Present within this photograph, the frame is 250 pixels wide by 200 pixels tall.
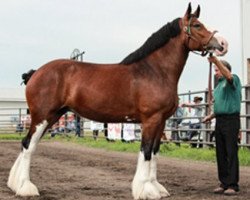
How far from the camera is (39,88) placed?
6754 millimetres

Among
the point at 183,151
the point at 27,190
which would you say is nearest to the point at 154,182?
the point at 27,190

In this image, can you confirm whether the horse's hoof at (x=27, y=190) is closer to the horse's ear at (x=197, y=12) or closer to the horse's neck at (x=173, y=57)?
the horse's neck at (x=173, y=57)

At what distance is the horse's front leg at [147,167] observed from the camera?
20.1 feet

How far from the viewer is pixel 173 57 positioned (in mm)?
6688

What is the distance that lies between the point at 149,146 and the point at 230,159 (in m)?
1.22

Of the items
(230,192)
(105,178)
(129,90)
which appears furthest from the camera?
(105,178)

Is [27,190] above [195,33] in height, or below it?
below

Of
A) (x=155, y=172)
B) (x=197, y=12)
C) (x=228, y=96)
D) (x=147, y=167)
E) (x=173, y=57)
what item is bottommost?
(x=155, y=172)

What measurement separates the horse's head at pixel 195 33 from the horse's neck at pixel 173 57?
135 millimetres

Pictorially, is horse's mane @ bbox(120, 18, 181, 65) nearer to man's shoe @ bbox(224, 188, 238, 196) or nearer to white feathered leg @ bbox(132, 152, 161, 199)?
white feathered leg @ bbox(132, 152, 161, 199)

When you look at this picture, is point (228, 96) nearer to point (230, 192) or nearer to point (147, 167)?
point (230, 192)

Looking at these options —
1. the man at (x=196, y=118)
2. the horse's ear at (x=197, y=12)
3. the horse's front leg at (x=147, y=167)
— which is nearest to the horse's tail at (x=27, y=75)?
the horse's front leg at (x=147, y=167)

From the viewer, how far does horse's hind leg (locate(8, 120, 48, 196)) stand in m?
6.31

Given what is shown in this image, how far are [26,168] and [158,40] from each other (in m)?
2.53
